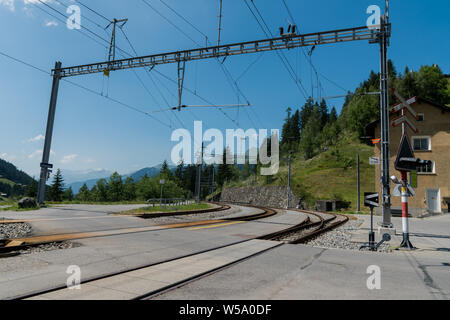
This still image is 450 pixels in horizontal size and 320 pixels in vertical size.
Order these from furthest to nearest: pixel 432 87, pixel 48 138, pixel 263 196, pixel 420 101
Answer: pixel 432 87
pixel 263 196
pixel 420 101
pixel 48 138

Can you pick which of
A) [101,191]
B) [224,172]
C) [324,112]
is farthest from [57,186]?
[324,112]

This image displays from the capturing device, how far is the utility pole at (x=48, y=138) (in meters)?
24.3

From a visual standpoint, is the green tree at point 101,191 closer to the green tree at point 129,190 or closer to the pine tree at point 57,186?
the green tree at point 129,190

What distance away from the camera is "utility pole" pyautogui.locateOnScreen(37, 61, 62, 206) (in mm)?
24266

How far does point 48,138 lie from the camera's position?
25.1 metres

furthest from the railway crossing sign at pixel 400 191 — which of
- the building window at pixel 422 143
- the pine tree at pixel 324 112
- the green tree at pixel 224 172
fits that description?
the pine tree at pixel 324 112

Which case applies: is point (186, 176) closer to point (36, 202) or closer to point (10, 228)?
point (36, 202)

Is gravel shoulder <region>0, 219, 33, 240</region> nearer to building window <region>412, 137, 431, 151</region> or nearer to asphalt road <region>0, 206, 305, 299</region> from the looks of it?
asphalt road <region>0, 206, 305, 299</region>

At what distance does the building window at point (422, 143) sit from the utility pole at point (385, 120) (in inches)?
944

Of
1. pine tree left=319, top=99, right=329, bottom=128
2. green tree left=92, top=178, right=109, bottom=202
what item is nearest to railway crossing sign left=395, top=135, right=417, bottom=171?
green tree left=92, top=178, right=109, bottom=202

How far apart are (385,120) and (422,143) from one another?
80.5 feet

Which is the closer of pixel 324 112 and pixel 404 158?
pixel 404 158

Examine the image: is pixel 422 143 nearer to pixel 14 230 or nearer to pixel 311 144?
pixel 14 230
